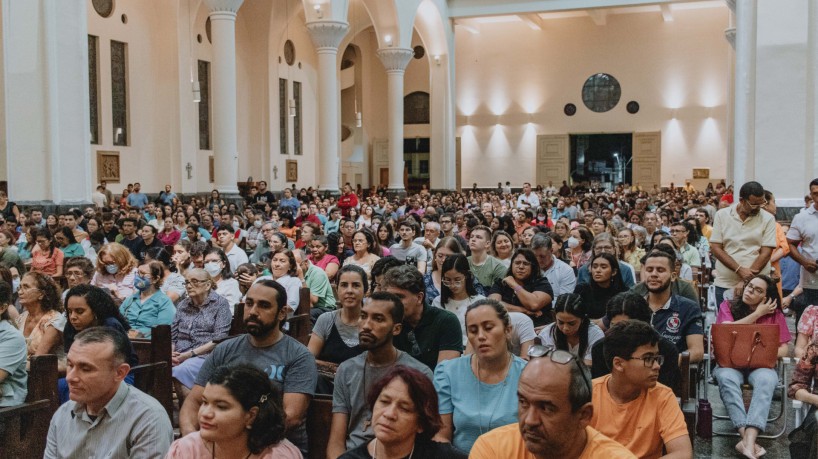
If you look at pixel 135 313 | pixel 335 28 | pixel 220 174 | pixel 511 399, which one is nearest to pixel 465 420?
pixel 511 399

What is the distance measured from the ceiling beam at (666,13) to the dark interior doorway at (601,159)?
14.7ft

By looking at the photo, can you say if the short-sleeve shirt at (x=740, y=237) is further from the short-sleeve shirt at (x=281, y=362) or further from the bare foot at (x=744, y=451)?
the short-sleeve shirt at (x=281, y=362)

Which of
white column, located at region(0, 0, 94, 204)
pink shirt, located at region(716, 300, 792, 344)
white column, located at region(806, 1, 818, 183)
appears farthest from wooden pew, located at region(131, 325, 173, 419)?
white column, located at region(0, 0, 94, 204)

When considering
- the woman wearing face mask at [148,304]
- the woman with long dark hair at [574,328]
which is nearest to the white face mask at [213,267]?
the woman wearing face mask at [148,304]

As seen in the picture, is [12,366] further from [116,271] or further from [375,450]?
[116,271]

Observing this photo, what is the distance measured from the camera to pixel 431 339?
491cm

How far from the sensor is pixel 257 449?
329 cm

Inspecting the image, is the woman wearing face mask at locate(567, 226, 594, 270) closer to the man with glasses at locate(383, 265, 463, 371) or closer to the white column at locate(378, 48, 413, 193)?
the man with glasses at locate(383, 265, 463, 371)

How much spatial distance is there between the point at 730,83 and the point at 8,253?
17814 millimetres

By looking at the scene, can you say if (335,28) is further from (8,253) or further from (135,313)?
(135,313)

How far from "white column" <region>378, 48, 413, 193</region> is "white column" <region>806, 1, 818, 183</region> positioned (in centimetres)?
1519

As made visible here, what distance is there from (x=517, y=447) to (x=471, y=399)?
1196mm

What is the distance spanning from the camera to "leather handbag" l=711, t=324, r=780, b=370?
18.6ft

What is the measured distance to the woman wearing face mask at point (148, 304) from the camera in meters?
6.55
